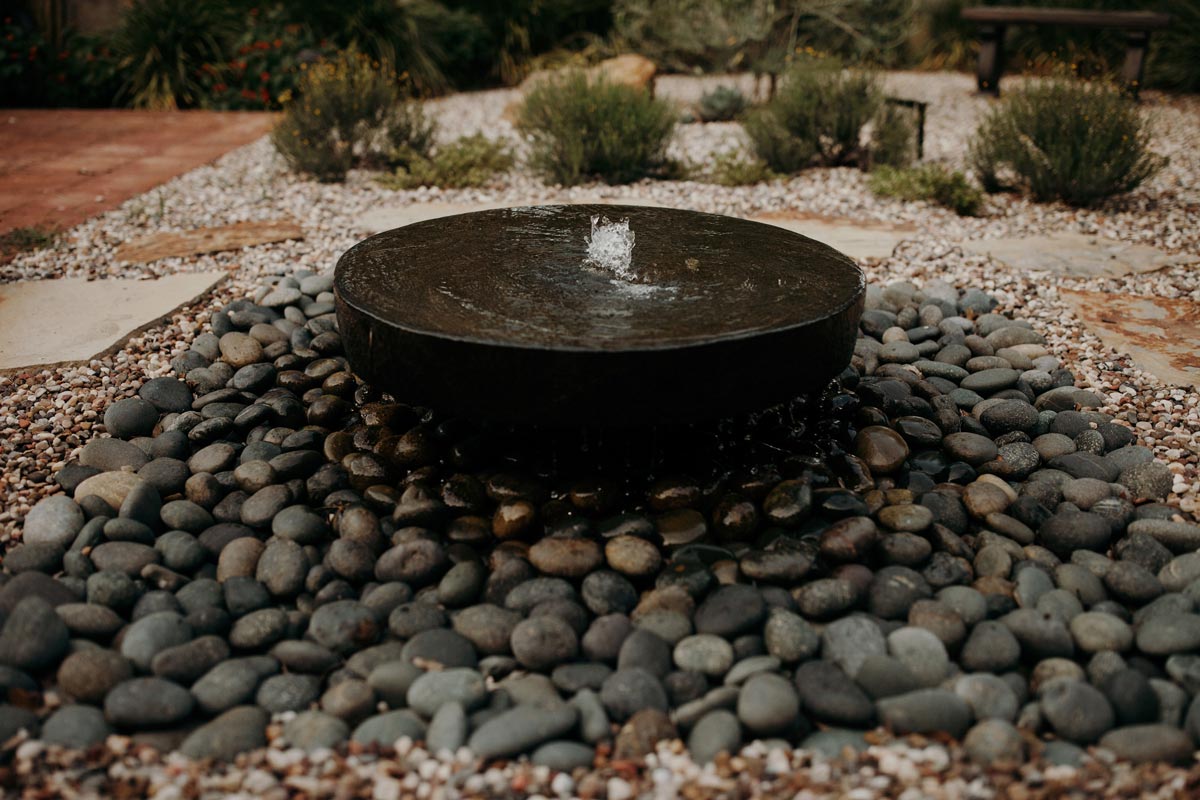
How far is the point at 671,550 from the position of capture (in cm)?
226

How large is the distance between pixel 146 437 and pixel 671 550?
5.19 feet

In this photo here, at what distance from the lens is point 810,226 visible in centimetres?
452

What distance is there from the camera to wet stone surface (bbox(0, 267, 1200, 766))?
1779mm

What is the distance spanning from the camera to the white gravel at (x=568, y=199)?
2.79 metres

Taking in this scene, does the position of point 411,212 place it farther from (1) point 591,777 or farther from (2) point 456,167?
(1) point 591,777

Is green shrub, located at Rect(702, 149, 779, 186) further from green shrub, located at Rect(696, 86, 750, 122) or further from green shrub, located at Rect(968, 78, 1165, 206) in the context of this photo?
green shrub, located at Rect(696, 86, 750, 122)

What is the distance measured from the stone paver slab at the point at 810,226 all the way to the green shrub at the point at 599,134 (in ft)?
1.47

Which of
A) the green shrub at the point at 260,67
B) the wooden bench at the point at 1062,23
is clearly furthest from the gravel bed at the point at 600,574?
the wooden bench at the point at 1062,23

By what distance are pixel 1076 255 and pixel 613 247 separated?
2.42 metres

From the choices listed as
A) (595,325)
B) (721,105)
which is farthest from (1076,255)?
(721,105)

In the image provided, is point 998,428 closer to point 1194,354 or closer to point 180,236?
point 1194,354

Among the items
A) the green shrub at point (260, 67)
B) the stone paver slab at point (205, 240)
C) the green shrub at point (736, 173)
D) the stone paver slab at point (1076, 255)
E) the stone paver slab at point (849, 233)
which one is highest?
the green shrub at point (260, 67)

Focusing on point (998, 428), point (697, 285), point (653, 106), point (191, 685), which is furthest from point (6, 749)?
point (653, 106)

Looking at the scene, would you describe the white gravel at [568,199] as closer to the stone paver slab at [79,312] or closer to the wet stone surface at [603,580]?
the stone paver slab at [79,312]
